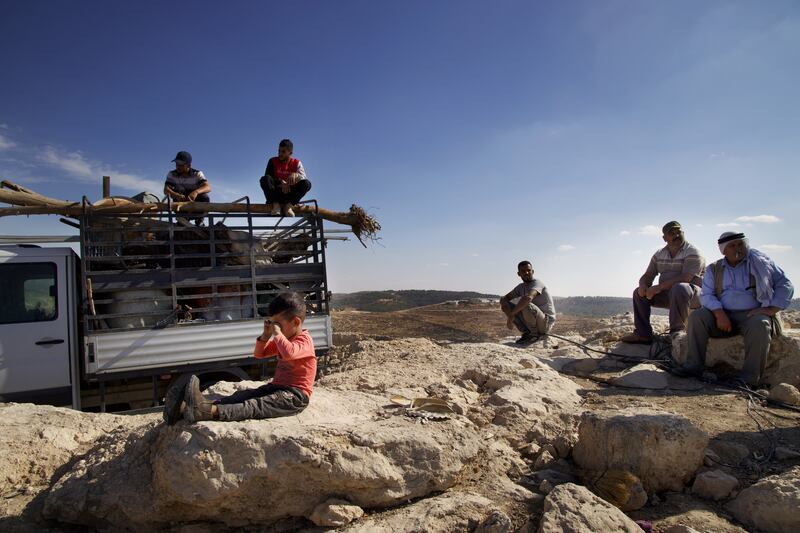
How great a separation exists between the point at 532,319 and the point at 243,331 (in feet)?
16.0

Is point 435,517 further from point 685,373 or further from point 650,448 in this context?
point 685,373

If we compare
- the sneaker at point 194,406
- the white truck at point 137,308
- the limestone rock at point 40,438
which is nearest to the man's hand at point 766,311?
the white truck at point 137,308

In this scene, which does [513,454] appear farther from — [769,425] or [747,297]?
[747,297]

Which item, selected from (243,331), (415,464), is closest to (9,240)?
(243,331)

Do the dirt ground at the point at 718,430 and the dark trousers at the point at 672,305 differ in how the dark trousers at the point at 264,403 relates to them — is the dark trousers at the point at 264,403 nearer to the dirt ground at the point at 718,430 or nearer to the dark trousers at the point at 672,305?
the dirt ground at the point at 718,430

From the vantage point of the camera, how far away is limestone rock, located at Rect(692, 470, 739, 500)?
2828 millimetres

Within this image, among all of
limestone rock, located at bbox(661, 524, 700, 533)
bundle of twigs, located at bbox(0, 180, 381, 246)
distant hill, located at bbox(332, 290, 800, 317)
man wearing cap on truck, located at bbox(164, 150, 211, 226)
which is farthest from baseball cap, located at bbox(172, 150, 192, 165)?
distant hill, located at bbox(332, 290, 800, 317)

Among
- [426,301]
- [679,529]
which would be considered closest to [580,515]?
[679,529]

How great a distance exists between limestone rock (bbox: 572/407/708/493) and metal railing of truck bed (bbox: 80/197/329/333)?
3.32 metres

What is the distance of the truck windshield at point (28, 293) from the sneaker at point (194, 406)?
290cm

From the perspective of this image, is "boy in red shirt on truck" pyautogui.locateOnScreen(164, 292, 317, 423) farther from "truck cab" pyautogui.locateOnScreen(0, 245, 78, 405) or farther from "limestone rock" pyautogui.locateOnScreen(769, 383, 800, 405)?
"limestone rock" pyautogui.locateOnScreen(769, 383, 800, 405)

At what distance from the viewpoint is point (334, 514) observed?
2547 mm

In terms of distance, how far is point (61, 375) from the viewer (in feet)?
14.6

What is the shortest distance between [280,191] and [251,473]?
3811 mm
